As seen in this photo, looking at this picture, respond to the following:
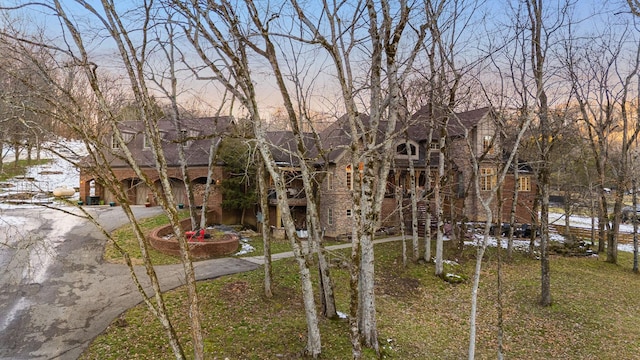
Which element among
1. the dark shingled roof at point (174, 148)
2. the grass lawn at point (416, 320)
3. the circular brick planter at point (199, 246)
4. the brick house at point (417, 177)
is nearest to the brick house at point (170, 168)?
the dark shingled roof at point (174, 148)

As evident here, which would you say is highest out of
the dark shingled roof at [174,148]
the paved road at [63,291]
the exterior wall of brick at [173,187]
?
the dark shingled roof at [174,148]

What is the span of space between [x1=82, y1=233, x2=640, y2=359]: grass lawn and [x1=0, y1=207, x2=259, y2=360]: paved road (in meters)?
0.81

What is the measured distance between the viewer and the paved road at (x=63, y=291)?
28.5 ft

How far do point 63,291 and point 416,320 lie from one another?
12307mm

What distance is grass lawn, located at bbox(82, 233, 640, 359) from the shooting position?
916 cm

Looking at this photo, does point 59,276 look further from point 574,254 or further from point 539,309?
point 574,254

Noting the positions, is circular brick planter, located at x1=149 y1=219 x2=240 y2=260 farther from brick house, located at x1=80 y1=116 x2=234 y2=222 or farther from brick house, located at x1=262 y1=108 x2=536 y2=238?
brick house, located at x1=80 y1=116 x2=234 y2=222

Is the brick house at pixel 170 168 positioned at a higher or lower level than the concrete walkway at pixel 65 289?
higher

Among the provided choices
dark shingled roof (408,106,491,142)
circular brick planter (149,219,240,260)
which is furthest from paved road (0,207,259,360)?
dark shingled roof (408,106,491,142)

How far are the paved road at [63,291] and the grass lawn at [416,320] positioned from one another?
2.67 ft

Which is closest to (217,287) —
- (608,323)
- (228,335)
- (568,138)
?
(228,335)

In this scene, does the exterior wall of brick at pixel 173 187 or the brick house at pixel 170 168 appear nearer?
the exterior wall of brick at pixel 173 187

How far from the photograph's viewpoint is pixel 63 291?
1174cm

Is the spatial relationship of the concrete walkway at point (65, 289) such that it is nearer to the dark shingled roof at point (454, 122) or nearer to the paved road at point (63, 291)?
the paved road at point (63, 291)
